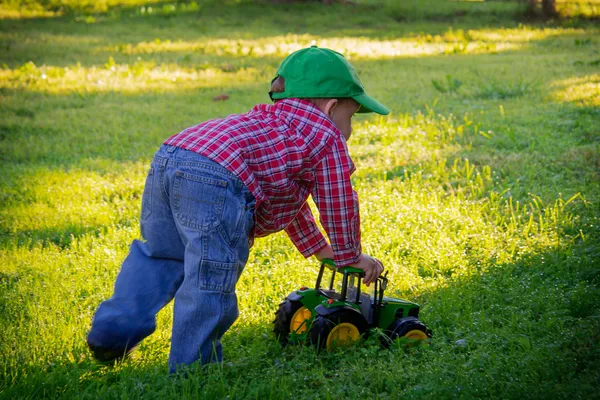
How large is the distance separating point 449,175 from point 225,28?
12812 millimetres

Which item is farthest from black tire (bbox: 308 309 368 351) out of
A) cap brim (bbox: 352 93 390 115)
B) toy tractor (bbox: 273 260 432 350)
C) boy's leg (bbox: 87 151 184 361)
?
cap brim (bbox: 352 93 390 115)

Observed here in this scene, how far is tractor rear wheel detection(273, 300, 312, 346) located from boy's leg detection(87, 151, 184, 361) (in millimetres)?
515

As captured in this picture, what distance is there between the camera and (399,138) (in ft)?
23.3

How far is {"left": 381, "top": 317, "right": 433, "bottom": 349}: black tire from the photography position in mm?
3170

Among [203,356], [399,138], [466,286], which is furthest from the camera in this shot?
[399,138]

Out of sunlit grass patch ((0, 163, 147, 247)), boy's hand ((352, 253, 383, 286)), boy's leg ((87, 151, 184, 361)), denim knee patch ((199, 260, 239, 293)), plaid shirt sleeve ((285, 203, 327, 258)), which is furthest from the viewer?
sunlit grass patch ((0, 163, 147, 247))

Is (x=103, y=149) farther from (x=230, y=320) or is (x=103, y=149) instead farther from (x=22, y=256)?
(x=230, y=320)

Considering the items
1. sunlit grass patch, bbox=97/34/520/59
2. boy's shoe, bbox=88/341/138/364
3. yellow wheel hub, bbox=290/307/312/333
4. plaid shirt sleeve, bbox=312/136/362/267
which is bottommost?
boy's shoe, bbox=88/341/138/364

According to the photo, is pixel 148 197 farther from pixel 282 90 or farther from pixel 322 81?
pixel 322 81

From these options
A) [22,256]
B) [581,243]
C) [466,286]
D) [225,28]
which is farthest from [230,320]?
[225,28]

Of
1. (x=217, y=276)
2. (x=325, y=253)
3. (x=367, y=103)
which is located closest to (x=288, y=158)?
(x=367, y=103)

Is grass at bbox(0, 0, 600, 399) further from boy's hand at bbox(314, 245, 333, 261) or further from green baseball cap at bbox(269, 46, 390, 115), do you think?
green baseball cap at bbox(269, 46, 390, 115)

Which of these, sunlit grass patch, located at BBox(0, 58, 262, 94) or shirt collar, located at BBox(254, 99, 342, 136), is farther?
sunlit grass patch, located at BBox(0, 58, 262, 94)

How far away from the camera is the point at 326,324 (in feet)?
10.00
